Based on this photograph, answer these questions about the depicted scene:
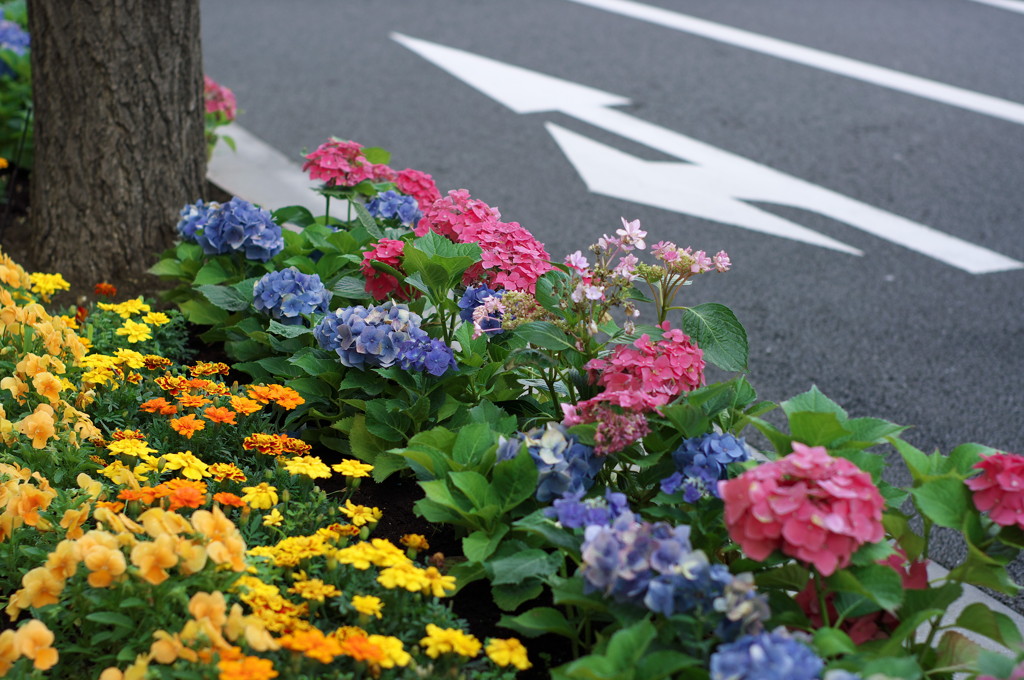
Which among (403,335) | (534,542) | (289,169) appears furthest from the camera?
(289,169)

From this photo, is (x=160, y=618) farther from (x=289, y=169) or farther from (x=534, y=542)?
(x=289, y=169)

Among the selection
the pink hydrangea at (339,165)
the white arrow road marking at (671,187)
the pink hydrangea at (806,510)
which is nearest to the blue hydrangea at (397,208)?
the pink hydrangea at (339,165)

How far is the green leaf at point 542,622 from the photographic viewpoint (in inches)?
73.0

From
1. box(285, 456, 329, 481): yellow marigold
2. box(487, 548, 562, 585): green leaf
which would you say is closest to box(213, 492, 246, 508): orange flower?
box(285, 456, 329, 481): yellow marigold

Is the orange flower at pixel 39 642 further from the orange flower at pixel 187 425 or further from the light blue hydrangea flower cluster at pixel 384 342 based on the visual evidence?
the light blue hydrangea flower cluster at pixel 384 342

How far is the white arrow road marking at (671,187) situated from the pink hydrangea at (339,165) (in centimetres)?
238

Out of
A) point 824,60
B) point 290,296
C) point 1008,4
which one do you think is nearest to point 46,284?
point 290,296

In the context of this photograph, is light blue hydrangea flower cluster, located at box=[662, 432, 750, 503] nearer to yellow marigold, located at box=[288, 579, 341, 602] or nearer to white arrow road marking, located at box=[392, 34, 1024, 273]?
yellow marigold, located at box=[288, 579, 341, 602]

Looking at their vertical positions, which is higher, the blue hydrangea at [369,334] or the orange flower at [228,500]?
the blue hydrangea at [369,334]

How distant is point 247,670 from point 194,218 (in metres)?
1.91

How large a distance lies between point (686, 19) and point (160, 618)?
26.9 feet

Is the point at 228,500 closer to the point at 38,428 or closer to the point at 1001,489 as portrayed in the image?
the point at 38,428

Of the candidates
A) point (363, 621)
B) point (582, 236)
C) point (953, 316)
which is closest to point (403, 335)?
point (363, 621)

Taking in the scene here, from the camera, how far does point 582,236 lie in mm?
4898
